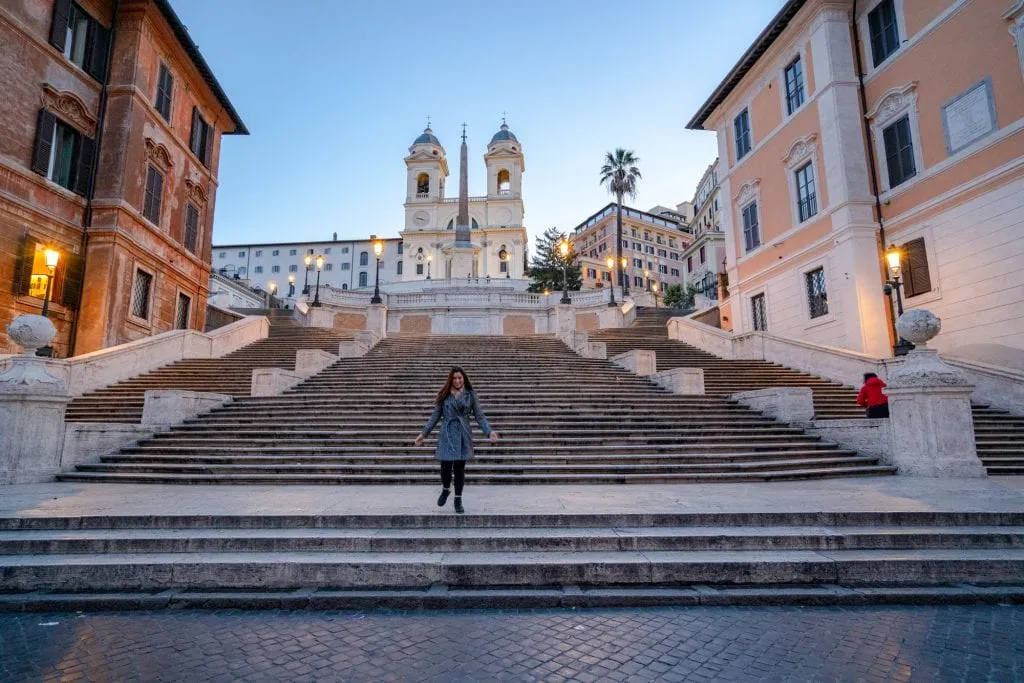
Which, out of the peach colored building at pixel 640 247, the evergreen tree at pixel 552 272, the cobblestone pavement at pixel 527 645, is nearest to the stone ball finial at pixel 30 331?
the cobblestone pavement at pixel 527 645

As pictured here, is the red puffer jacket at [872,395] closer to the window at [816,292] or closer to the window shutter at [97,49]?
the window at [816,292]

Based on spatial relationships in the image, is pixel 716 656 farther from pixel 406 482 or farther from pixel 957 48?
pixel 957 48

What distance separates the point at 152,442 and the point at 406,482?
5.56 metres

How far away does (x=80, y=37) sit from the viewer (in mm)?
18484

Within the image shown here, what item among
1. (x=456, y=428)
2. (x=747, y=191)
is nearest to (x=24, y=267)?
(x=456, y=428)

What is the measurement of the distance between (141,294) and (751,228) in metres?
25.4

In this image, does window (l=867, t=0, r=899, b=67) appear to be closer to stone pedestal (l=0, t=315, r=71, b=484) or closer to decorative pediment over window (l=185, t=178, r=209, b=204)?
stone pedestal (l=0, t=315, r=71, b=484)

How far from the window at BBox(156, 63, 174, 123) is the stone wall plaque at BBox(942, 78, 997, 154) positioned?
27.8m

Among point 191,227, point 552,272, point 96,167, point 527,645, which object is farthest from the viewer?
point 552,272

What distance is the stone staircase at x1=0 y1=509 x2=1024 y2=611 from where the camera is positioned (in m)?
4.47

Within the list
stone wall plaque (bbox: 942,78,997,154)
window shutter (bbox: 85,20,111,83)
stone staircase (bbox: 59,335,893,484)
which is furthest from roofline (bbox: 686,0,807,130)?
window shutter (bbox: 85,20,111,83)

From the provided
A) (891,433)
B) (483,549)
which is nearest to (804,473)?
(891,433)

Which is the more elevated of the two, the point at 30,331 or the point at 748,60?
the point at 748,60

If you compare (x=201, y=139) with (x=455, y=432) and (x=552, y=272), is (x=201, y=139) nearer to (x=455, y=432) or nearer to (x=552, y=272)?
(x=455, y=432)
